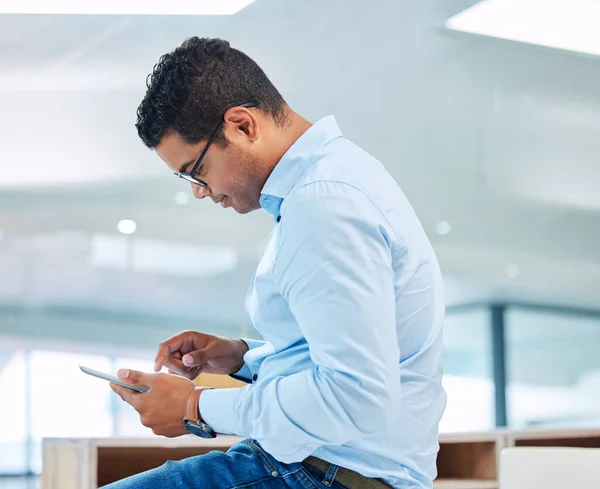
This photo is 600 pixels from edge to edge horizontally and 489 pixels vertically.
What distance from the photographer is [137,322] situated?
3.89m

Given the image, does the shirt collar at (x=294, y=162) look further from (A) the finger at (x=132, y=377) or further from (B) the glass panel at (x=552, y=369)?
(B) the glass panel at (x=552, y=369)

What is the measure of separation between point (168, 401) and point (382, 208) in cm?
39

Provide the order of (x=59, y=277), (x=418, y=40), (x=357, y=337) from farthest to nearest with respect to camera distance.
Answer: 1. (x=418, y=40)
2. (x=59, y=277)
3. (x=357, y=337)

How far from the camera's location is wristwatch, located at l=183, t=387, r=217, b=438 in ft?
3.50

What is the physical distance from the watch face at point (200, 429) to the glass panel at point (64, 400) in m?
2.72

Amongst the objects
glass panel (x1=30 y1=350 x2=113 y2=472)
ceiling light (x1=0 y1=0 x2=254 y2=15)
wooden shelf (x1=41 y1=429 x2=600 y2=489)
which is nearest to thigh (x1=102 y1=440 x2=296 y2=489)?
wooden shelf (x1=41 y1=429 x2=600 y2=489)

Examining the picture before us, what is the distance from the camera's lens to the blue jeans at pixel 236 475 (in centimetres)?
105

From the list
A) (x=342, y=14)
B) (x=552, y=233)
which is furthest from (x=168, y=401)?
(x=552, y=233)

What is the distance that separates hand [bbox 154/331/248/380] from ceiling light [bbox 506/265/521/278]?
326 cm

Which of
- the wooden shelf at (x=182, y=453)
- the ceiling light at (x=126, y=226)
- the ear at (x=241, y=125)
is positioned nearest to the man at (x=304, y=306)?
the ear at (x=241, y=125)

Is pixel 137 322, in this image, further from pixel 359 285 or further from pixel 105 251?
pixel 359 285

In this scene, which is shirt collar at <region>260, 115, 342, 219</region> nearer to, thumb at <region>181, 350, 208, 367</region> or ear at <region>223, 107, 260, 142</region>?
ear at <region>223, 107, 260, 142</region>

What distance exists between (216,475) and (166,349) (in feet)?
0.98

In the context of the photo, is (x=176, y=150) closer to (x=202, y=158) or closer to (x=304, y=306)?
(x=202, y=158)
